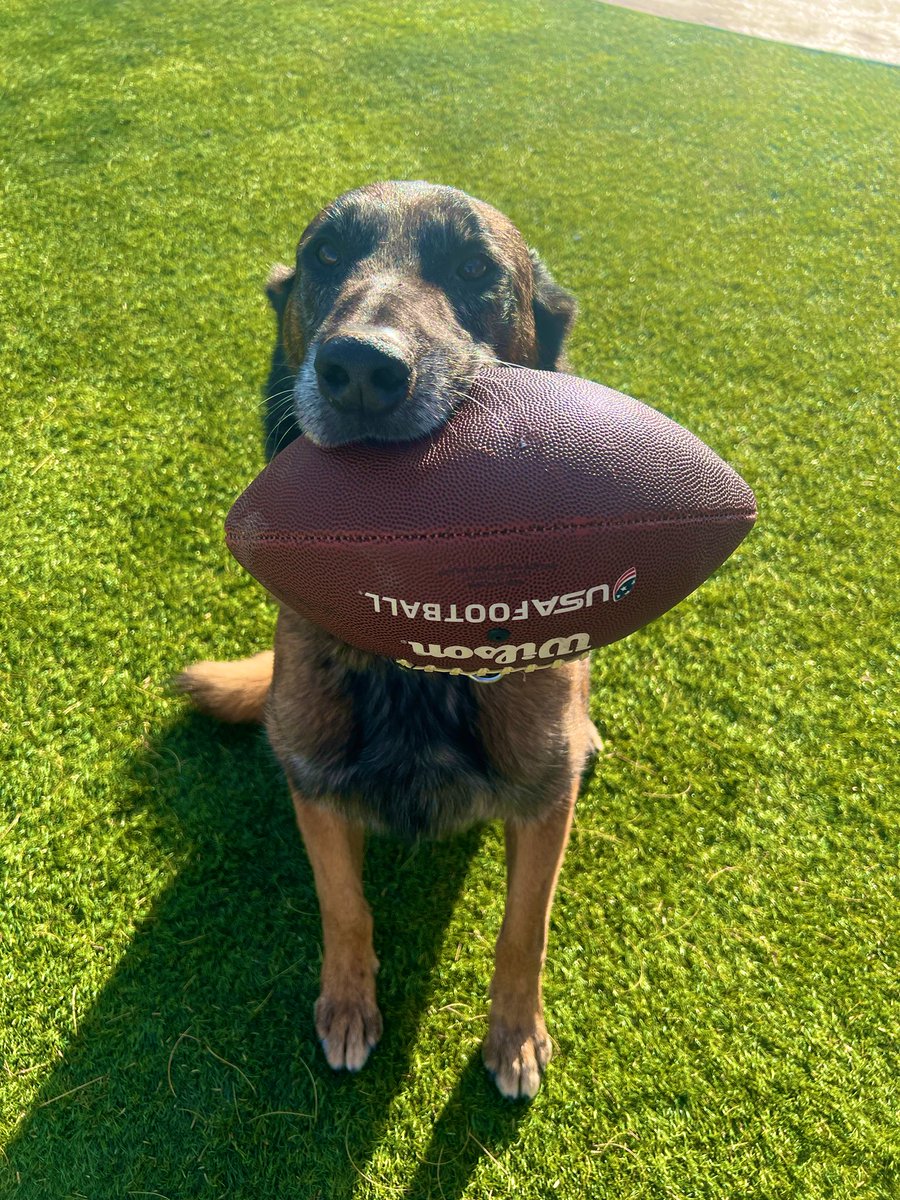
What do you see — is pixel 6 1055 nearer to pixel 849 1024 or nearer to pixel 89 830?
Answer: pixel 89 830

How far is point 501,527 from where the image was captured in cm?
149

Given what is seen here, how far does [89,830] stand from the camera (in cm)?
275

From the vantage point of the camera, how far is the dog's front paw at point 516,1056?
2.26 meters

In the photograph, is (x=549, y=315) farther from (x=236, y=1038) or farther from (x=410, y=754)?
(x=236, y=1038)

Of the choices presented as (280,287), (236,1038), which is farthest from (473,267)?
(236,1038)

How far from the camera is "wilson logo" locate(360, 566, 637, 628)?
1504 mm

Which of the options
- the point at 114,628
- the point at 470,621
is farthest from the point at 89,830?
the point at 470,621

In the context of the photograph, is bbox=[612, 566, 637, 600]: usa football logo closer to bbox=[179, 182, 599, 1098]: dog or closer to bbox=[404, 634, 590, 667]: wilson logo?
bbox=[404, 634, 590, 667]: wilson logo

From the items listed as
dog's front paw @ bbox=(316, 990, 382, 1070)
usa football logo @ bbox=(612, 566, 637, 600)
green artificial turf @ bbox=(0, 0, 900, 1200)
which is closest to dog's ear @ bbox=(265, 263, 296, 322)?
green artificial turf @ bbox=(0, 0, 900, 1200)

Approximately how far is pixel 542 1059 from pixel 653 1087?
1.05ft

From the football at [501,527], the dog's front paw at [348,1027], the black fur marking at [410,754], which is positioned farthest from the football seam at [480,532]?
the dog's front paw at [348,1027]

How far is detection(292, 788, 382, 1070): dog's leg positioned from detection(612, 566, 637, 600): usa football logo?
1106 millimetres

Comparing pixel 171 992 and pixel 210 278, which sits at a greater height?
pixel 210 278

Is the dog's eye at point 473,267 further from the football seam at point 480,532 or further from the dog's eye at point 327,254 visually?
the football seam at point 480,532
